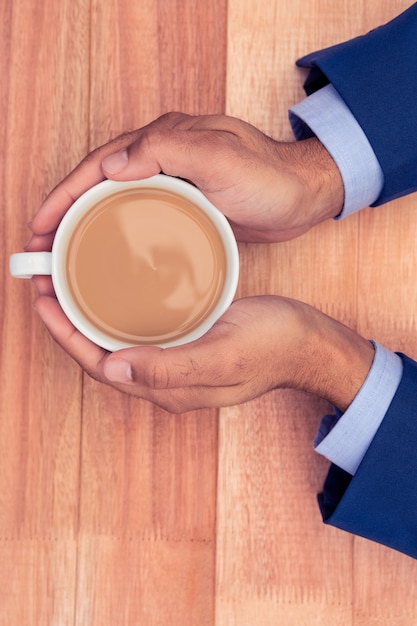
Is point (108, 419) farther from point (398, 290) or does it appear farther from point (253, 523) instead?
point (398, 290)

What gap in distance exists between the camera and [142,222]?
2.23 feet

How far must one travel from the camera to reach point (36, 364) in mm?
770

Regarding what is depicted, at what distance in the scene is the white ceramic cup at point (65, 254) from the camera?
642 mm

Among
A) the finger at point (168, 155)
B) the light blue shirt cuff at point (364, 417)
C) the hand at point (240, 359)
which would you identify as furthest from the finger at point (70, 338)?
the light blue shirt cuff at point (364, 417)

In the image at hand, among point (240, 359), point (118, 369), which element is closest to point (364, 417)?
point (240, 359)

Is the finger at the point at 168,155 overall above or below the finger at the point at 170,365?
above

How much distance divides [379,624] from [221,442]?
0.25 m

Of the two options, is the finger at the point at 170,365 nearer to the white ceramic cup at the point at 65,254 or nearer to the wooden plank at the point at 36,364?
the white ceramic cup at the point at 65,254

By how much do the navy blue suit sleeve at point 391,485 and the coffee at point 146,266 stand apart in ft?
0.72

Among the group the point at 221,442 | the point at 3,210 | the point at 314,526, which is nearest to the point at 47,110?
the point at 3,210

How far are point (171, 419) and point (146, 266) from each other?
0.18 metres

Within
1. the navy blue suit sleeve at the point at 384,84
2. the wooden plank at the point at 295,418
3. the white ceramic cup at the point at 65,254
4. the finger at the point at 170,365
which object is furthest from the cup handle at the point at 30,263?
the navy blue suit sleeve at the point at 384,84

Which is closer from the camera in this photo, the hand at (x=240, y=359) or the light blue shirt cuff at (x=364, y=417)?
the hand at (x=240, y=359)

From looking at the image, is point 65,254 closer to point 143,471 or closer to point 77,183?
point 77,183
